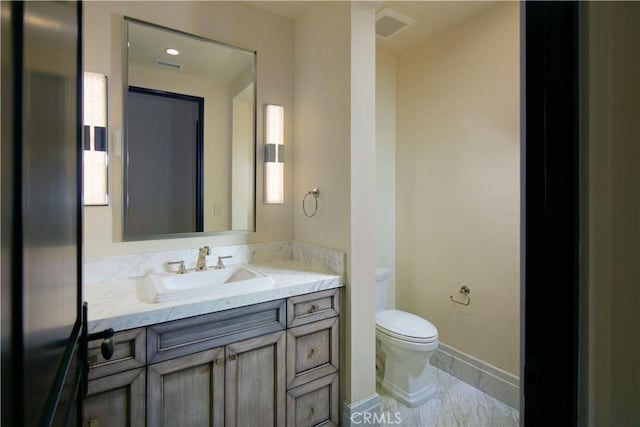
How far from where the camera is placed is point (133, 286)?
1.51 metres

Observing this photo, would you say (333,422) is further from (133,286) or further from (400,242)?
(400,242)

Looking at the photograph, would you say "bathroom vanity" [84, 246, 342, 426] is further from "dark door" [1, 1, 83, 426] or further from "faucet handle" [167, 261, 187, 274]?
"dark door" [1, 1, 83, 426]

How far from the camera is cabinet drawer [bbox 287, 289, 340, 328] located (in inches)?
61.4

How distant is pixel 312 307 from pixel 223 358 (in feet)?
1.63

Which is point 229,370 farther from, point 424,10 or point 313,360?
point 424,10

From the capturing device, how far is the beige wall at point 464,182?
1.97m

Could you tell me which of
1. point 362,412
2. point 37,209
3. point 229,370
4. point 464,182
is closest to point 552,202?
point 37,209

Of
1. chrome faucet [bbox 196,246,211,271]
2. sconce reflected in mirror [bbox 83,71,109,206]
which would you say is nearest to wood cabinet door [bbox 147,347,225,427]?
chrome faucet [bbox 196,246,211,271]

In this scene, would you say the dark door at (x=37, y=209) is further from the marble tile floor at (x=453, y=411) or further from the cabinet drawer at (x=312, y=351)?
the marble tile floor at (x=453, y=411)

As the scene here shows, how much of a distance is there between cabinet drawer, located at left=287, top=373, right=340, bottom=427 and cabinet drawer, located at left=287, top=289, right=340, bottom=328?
0.34 meters

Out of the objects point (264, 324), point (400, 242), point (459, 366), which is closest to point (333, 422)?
point (264, 324)

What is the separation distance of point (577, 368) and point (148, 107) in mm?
2008

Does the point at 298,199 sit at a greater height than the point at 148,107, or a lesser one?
lesser

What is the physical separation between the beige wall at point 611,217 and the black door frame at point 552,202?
0.05 feet
